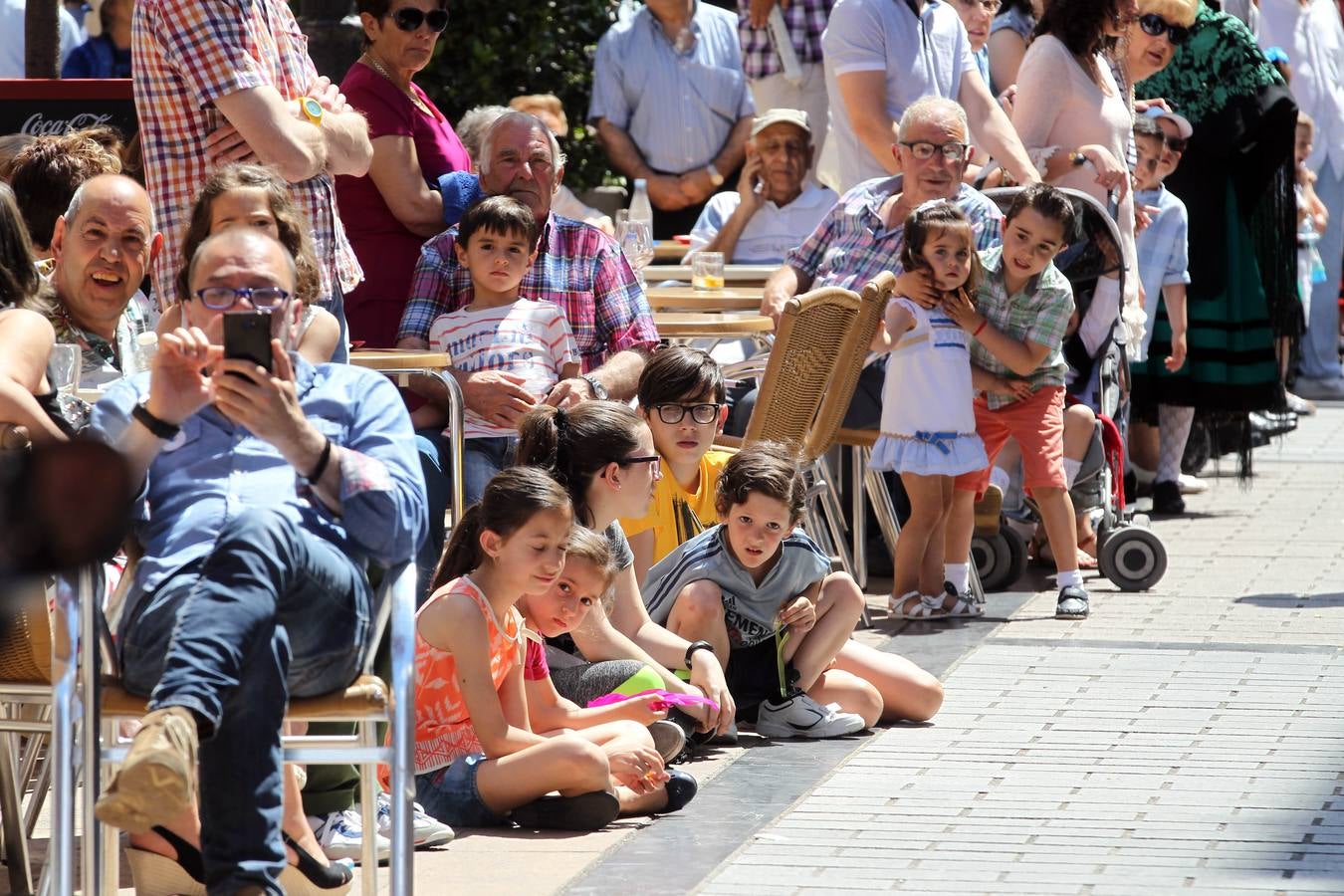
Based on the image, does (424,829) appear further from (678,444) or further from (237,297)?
(678,444)

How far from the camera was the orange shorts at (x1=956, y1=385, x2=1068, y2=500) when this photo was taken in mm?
6469

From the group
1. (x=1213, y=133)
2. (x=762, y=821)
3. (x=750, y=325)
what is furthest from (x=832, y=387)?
(x=1213, y=133)

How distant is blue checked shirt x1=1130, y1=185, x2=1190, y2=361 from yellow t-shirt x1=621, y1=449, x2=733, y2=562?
359 centimetres

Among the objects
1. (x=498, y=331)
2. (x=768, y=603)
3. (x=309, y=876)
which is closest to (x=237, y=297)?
(x=309, y=876)

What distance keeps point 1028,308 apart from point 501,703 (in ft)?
9.63

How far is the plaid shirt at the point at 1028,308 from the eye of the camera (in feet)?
20.9

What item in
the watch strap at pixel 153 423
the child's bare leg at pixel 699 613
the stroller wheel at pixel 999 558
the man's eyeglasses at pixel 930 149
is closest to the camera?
the watch strap at pixel 153 423

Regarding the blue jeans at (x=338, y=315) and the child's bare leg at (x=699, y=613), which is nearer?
the blue jeans at (x=338, y=315)

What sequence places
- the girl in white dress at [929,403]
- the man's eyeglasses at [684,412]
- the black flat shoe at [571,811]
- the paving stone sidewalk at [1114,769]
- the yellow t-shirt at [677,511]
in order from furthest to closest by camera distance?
the girl in white dress at [929,403] → the yellow t-shirt at [677,511] → the man's eyeglasses at [684,412] → the black flat shoe at [571,811] → the paving stone sidewalk at [1114,769]

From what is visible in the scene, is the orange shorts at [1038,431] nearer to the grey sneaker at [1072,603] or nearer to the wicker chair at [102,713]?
the grey sneaker at [1072,603]

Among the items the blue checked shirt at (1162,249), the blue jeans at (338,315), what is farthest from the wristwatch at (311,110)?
the blue checked shirt at (1162,249)

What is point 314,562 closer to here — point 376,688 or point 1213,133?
point 376,688

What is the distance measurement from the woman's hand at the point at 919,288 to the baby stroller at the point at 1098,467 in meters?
0.73

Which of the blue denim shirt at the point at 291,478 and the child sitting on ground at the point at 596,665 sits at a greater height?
the blue denim shirt at the point at 291,478
